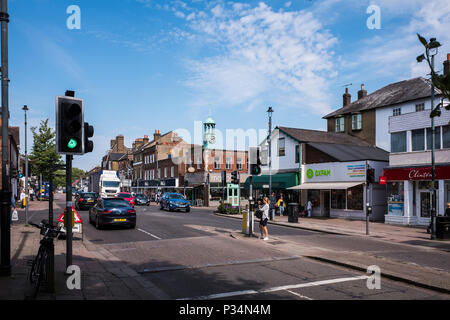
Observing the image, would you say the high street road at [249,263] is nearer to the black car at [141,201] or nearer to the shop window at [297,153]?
the shop window at [297,153]

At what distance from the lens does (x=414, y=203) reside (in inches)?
913

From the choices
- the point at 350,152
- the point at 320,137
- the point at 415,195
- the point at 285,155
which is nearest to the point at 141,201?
the point at 285,155

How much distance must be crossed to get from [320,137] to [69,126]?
30705 millimetres

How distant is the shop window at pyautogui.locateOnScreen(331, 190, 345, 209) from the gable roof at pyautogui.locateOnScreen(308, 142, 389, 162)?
2.51m

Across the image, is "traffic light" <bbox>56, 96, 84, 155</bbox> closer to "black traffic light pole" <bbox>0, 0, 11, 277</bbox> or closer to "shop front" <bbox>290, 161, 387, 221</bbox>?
"black traffic light pole" <bbox>0, 0, 11, 277</bbox>

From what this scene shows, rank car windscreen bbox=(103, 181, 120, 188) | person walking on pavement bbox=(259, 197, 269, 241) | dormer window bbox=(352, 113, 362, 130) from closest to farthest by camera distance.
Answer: person walking on pavement bbox=(259, 197, 269, 241), car windscreen bbox=(103, 181, 120, 188), dormer window bbox=(352, 113, 362, 130)

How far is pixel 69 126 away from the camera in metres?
7.19

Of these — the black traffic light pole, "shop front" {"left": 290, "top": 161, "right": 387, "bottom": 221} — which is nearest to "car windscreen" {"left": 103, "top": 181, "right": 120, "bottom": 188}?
"shop front" {"left": 290, "top": 161, "right": 387, "bottom": 221}

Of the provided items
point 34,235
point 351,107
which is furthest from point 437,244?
point 351,107

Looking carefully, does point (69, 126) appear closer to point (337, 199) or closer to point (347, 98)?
point (337, 199)

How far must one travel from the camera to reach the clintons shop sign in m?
21.2

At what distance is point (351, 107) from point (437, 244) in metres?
27.3

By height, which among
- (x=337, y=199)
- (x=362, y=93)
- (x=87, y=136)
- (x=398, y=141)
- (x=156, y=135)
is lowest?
(x=337, y=199)
